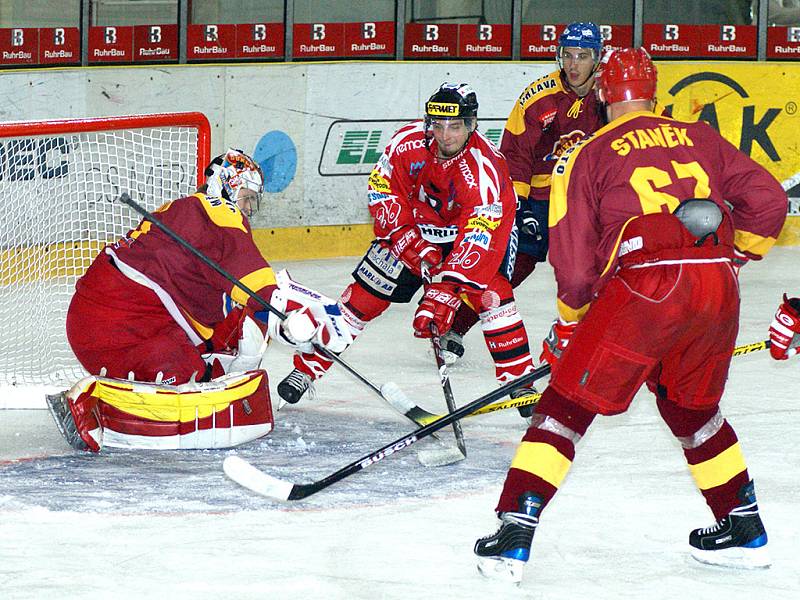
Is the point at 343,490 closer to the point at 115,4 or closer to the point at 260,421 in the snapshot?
the point at 260,421

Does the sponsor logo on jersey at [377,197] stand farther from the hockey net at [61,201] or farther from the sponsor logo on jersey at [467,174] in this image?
the hockey net at [61,201]

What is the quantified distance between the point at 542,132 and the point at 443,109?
41.7 inches

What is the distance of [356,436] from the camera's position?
4051 millimetres

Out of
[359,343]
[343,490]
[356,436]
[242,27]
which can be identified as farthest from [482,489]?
[242,27]

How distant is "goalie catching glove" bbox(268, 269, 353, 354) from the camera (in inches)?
140

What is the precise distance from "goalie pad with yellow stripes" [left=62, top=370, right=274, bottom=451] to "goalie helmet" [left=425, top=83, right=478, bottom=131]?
97cm

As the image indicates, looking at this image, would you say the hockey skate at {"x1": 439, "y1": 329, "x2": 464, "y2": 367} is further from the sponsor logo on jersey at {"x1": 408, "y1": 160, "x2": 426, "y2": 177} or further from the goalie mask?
the goalie mask

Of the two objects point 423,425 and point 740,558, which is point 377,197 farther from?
point 740,558

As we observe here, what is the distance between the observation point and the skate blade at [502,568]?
278cm

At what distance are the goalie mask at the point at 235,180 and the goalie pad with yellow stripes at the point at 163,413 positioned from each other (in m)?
0.51

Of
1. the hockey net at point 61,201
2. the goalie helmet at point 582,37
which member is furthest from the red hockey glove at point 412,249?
the goalie helmet at point 582,37

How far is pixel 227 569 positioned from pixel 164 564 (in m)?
0.14

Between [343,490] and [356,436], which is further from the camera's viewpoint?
[356,436]

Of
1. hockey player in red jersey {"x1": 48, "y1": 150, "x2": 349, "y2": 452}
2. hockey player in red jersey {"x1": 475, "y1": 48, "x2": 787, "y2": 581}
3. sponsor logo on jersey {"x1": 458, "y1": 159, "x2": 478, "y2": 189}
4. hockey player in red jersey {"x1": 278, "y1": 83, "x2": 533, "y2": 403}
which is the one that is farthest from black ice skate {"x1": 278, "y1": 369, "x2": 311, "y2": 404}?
hockey player in red jersey {"x1": 475, "y1": 48, "x2": 787, "y2": 581}
